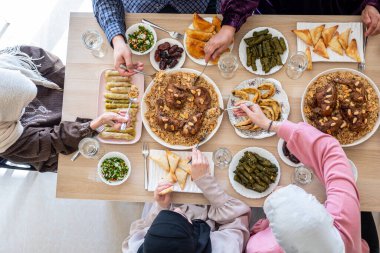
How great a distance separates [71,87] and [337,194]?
1554mm

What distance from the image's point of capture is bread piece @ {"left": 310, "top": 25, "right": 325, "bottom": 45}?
1.97 metres

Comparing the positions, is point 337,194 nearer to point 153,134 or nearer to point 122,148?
point 153,134

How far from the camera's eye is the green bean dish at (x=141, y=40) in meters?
2.05

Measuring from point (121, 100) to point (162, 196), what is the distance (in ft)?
1.97

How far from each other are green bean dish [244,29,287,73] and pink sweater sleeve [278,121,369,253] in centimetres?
37

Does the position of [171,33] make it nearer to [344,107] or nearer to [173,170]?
[173,170]

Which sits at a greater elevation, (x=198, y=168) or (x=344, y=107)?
(x=344, y=107)

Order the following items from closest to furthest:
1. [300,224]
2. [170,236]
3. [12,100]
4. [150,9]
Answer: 1. [300,224]
2. [170,236]
3. [12,100]
4. [150,9]

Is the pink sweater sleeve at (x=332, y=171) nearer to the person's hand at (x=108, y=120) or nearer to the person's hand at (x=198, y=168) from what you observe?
the person's hand at (x=198, y=168)

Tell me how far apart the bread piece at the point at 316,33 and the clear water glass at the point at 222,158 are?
80cm

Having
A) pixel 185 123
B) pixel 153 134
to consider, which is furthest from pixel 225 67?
pixel 153 134

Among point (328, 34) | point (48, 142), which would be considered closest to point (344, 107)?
point (328, 34)

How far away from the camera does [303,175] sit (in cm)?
186

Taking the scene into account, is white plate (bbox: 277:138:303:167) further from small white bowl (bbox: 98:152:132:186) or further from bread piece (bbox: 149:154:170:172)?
small white bowl (bbox: 98:152:132:186)
